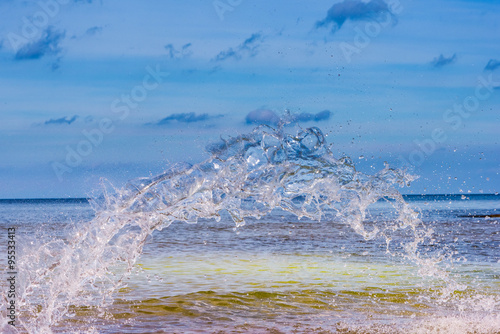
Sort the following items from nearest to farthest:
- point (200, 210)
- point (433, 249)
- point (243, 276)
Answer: point (200, 210) < point (243, 276) < point (433, 249)

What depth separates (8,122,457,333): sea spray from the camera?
8.37m

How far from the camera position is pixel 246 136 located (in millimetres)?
9352

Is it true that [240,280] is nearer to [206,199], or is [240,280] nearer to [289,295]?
[289,295]

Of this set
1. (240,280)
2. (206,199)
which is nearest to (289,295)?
(240,280)

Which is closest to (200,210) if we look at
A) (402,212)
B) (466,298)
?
(402,212)

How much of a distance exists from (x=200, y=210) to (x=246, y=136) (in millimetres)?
1381

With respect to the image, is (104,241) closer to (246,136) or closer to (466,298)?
(246,136)

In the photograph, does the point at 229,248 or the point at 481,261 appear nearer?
the point at 481,261

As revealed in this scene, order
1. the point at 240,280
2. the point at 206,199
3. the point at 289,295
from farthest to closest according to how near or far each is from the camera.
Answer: the point at 240,280 < the point at 289,295 < the point at 206,199

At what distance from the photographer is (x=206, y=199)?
9.23 meters

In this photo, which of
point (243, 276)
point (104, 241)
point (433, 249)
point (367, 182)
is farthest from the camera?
point (433, 249)

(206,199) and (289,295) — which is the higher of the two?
(206,199)

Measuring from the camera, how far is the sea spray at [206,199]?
8367mm

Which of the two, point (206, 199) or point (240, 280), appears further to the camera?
point (240, 280)
